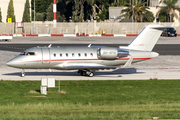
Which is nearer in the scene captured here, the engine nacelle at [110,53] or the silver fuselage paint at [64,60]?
the silver fuselage paint at [64,60]

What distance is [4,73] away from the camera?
32.7 metres

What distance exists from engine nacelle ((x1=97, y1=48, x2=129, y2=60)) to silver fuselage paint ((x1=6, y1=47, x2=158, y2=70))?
32cm

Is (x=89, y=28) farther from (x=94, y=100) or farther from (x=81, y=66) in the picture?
(x=94, y=100)

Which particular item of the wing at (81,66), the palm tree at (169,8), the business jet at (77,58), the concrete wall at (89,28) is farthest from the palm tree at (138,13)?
the wing at (81,66)

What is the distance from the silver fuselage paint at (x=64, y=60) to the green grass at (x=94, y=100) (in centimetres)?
213

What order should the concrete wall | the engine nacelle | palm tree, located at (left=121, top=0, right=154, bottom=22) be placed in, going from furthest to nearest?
palm tree, located at (left=121, top=0, right=154, bottom=22) → the concrete wall → the engine nacelle

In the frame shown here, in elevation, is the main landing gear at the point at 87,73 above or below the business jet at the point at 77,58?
below

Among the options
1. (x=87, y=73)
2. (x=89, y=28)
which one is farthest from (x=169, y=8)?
(x=87, y=73)

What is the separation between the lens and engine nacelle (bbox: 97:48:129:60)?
96.3 feet

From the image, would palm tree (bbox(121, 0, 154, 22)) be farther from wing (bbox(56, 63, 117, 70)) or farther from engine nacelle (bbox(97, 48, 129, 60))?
wing (bbox(56, 63, 117, 70))

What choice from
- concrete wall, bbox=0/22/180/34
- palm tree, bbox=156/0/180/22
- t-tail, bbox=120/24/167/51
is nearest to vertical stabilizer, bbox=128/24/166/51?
t-tail, bbox=120/24/167/51

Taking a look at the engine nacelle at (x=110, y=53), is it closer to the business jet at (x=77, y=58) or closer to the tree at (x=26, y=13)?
the business jet at (x=77, y=58)

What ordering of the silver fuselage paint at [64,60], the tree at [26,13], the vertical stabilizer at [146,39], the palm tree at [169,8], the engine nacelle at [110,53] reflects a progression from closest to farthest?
1. the silver fuselage paint at [64,60]
2. the engine nacelle at [110,53]
3. the vertical stabilizer at [146,39]
4. the palm tree at [169,8]
5. the tree at [26,13]

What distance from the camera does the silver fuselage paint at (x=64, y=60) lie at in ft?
95.3
